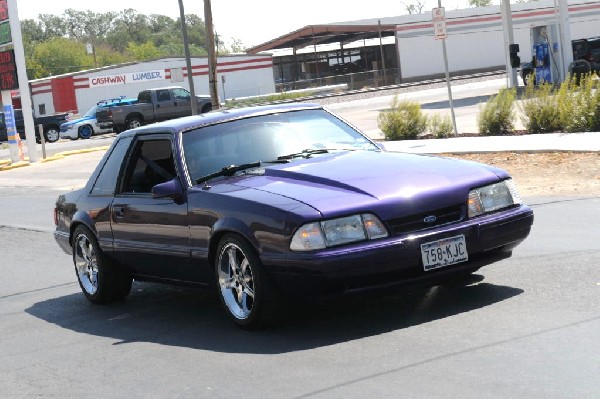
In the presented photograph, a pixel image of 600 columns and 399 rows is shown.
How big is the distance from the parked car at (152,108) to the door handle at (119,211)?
41265mm

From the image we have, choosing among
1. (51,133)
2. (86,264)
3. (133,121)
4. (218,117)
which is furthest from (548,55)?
(218,117)

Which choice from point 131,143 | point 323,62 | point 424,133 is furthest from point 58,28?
point 131,143

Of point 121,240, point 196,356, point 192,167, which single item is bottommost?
point 196,356

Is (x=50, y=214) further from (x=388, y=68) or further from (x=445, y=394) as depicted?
(x=388, y=68)

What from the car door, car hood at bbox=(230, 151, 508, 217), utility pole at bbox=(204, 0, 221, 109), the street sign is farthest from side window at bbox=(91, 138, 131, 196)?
utility pole at bbox=(204, 0, 221, 109)

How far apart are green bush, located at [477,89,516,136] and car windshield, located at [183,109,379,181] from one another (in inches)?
620

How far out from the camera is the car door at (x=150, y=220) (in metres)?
7.87

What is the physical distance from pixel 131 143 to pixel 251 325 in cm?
243

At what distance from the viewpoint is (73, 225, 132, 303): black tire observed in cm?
905

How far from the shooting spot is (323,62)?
85.5 meters

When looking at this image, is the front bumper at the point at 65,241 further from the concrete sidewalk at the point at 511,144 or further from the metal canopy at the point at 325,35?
the metal canopy at the point at 325,35

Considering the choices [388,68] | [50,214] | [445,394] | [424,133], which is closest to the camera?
[445,394]

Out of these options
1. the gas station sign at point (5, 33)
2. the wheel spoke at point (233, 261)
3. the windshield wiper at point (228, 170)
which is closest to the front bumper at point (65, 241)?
the windshield wiper at point (228, 170)

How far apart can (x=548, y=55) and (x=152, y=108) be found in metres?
18.9
